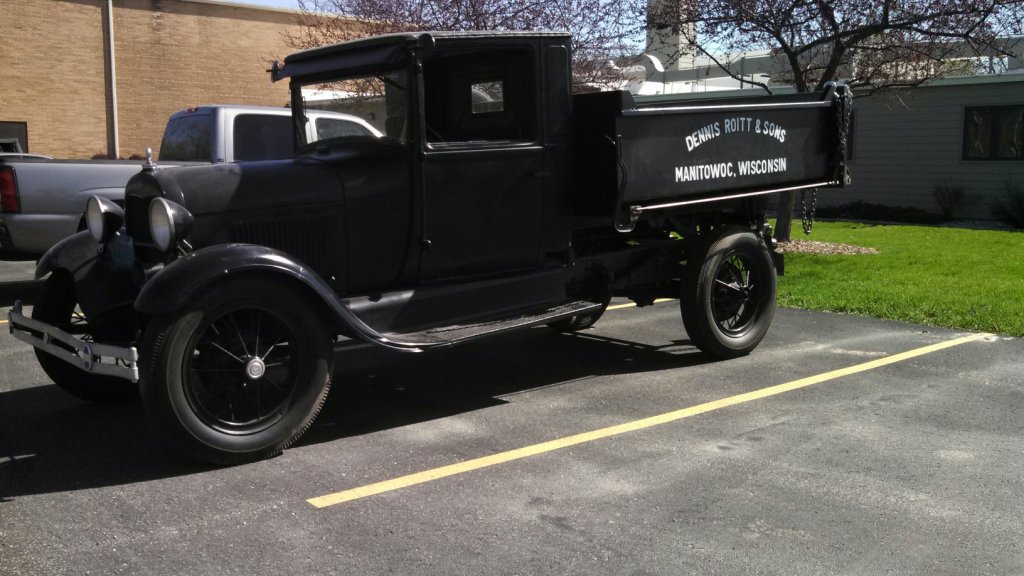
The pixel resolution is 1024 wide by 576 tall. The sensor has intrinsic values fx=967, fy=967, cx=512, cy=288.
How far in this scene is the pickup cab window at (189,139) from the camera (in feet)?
33.6

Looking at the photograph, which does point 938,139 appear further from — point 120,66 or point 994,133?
point 120,66

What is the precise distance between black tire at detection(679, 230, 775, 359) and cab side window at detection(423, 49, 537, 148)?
1716 millimetres

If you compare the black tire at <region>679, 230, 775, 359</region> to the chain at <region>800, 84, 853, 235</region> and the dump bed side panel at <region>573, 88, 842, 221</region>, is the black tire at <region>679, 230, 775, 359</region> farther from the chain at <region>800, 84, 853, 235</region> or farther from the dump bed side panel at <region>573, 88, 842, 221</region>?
the chain at <region>800, 84, 853, 235</region>

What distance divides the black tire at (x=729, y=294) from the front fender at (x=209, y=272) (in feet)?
9.63

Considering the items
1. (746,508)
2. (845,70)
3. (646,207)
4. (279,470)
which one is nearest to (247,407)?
(279,470)

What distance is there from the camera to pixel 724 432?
536 centimetres

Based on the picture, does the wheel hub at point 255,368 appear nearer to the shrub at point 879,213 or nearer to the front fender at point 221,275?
the front fender at point 221,275

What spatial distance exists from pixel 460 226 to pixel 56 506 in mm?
2699

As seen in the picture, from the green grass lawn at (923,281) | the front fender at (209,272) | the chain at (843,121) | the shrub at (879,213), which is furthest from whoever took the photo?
the shrub at (879,213)

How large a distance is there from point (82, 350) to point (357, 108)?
2.24 meters

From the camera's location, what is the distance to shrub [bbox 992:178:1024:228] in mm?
17594

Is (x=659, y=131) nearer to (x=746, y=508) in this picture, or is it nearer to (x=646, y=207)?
(x=646, y=207)

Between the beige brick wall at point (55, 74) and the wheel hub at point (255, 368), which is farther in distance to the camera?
the beige brick wall at point (55, 74)

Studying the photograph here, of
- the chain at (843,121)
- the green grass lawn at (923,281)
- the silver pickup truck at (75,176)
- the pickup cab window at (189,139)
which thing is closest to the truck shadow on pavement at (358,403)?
the chain at (843,121)
